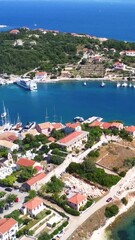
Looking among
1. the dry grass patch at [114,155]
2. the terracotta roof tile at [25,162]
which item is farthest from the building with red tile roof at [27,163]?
the dry grass patch at [114,155]

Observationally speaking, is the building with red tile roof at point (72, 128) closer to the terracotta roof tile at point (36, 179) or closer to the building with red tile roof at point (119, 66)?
the terracotta roof tile at point (36, 179)

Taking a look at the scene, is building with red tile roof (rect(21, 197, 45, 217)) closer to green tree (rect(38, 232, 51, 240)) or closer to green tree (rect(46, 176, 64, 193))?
green tree (rect(46, 176, 64, 193))

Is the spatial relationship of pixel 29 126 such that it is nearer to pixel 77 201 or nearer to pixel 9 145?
pixel 9 145

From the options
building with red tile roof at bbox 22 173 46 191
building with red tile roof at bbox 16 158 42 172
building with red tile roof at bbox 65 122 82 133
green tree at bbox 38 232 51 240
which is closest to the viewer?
green tree at bbox 38 232 51 240

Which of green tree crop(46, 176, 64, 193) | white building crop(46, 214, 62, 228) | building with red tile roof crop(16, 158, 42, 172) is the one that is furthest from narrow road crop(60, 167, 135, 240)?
building with red tile roof crop(16, 158, 42, 172)

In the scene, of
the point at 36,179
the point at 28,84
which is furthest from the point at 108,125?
the point at 28,84
